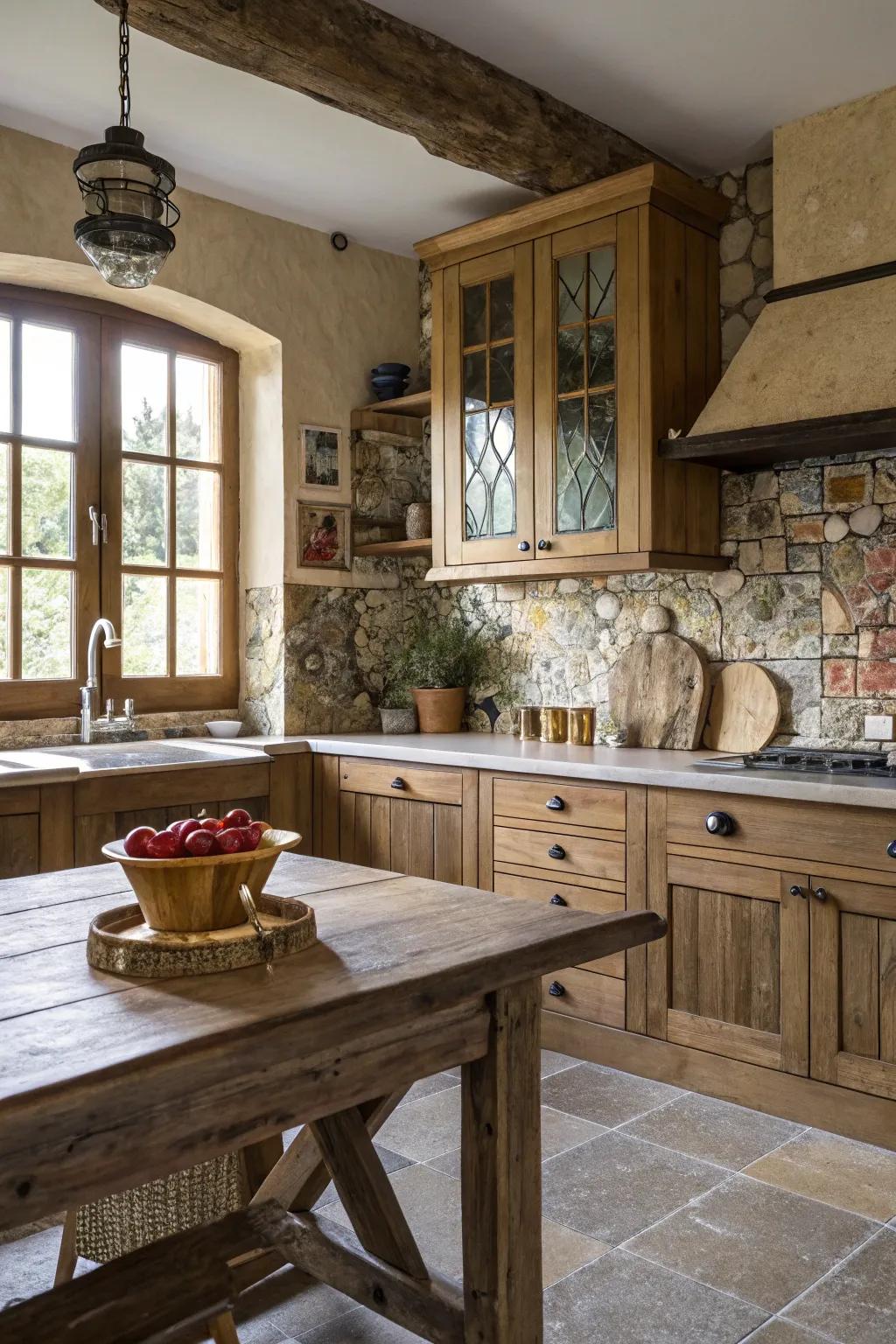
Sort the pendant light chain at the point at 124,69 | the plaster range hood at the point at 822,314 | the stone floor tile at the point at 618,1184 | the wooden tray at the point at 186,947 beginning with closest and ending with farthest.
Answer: the wooden tray at the point at 186,947
the pendant light chain at the point at 124,69
the stone floor tile at the point at 618,1184
the plaster range hood at the point at 822,314

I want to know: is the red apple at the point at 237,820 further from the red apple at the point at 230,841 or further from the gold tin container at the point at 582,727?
the gold tin container at the point at 582,727

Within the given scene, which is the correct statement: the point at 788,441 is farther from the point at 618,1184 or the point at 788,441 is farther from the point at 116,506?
the point at 116,506

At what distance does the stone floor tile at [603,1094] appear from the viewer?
3.21 m

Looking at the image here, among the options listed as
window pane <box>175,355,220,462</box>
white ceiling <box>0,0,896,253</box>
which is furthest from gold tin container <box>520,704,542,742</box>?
white ceiling <box>0,0,896,253</box>

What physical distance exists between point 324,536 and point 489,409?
99 centimetres

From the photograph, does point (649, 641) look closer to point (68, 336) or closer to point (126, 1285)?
point (68, 336)

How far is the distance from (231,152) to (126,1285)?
3.63 m

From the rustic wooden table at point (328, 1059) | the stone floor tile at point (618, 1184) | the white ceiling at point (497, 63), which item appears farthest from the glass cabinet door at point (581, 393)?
the rustic wooden table at point (328, 1059)

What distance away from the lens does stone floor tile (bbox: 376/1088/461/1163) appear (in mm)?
2979

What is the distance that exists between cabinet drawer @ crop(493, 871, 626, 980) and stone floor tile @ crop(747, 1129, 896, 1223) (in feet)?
2.35

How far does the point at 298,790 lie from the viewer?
4344mm

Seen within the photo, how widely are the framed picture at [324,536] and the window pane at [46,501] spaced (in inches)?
36.5

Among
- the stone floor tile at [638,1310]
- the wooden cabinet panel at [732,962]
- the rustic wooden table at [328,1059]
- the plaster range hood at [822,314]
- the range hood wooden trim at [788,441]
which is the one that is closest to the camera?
the rustic wooden table at [328,1059]

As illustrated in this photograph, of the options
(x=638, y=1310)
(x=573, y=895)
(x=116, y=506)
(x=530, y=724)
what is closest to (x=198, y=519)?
(x=116, y=506)
